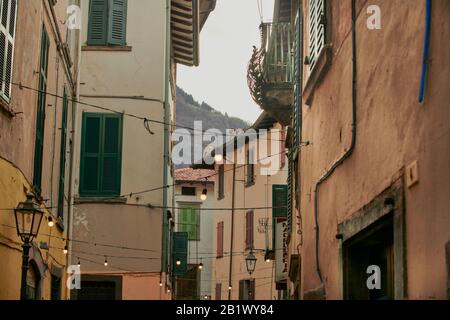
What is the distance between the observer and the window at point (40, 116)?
12047 mm

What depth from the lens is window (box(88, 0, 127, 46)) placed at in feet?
73.8

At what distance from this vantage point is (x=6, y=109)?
958cm

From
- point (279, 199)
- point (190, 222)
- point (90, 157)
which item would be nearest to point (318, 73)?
point (90, 157)

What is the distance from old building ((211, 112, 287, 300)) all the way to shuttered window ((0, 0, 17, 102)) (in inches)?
680

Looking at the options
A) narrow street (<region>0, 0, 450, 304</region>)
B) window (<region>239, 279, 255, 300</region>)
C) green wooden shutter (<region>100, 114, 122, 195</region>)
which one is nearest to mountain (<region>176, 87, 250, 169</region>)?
window (<region>239, 279, 255, 300</region>)

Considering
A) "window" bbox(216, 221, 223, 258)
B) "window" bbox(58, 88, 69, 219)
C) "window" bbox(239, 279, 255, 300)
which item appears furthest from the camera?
"window" bbox(216, 221, 223, 258)

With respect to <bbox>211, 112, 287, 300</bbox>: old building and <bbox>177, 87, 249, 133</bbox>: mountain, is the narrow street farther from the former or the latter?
<bbox>177, 87, 249, 133</bbox>: mountain

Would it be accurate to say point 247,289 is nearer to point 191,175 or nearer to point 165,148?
point 165,148

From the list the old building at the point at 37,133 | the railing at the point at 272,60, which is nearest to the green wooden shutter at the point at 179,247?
the railing at the point at 272,60

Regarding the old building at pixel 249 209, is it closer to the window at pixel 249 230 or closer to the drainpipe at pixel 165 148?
the window at pixel 249 230

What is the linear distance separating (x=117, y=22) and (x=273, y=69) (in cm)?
577
